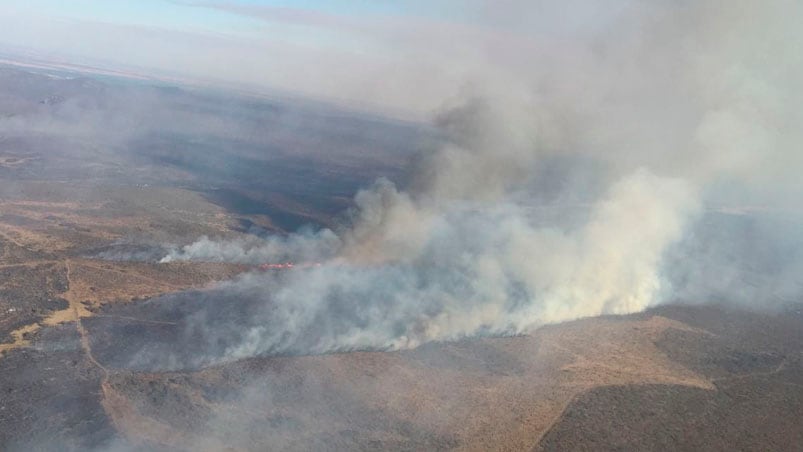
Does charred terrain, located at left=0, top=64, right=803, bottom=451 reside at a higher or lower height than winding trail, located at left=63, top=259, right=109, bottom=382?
higher

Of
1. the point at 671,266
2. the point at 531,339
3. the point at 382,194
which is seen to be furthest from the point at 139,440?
the point at 671,266

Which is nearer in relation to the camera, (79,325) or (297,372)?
(297,372)

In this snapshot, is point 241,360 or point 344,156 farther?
point 344,156

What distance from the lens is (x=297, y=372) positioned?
28.9m

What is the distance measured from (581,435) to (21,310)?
3150cm

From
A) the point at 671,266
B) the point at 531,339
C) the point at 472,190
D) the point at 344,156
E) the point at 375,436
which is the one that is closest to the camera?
the point at 375,436

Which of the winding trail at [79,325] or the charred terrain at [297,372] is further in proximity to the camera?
the winding trail at [79,325]

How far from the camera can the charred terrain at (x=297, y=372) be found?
24.3 metres

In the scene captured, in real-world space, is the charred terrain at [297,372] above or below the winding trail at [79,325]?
above

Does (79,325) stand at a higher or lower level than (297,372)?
lower

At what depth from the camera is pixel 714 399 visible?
2994 cm

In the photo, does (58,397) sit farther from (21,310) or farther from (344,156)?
(344,156)

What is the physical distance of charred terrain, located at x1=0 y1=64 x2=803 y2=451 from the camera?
2431cm

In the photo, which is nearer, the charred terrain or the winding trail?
the charred terrain
